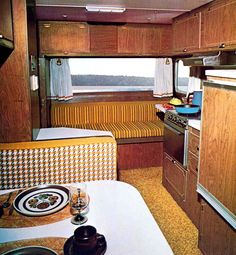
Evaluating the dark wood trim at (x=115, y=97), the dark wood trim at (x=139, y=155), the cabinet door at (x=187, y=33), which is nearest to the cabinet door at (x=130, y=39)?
the cabinet door at (x=187, y=33)

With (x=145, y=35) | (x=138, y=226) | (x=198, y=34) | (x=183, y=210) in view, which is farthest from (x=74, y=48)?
(x=138, y=226)

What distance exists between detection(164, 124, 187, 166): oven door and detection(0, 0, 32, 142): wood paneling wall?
158 centimetres

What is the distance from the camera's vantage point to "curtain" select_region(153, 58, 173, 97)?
4875mm

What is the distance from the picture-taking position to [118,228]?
1203 millimetres

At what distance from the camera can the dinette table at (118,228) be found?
1.08 m

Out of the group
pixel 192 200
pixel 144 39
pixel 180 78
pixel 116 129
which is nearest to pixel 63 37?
pixel 144 39

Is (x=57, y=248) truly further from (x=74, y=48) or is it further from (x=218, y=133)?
(x=74, y=48)

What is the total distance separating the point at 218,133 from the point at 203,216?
78 cm

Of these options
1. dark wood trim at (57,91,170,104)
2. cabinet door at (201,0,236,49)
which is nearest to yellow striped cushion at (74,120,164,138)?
dark wood trim at (57,91,170,104)

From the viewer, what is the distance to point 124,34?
14.6ft

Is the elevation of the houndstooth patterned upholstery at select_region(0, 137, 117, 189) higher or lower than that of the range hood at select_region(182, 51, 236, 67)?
lower

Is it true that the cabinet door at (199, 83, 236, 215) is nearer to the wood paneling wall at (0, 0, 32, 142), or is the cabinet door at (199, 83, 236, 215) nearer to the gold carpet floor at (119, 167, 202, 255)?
the gold carpet floor at (119, 167, 202, 255)

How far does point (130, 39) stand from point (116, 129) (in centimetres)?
142

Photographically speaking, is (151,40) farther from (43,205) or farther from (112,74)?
(43,205)
